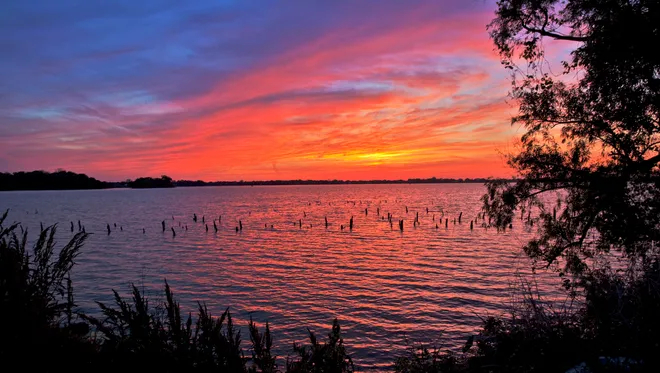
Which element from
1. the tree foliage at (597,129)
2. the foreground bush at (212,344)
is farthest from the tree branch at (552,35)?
the foreground bush at (212,344)

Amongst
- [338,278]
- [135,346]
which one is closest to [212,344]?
[135,346]

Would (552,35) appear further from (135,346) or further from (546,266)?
(135,346)

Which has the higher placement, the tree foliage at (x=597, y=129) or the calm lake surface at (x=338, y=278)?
the tree foliage at (x=597, y=129)

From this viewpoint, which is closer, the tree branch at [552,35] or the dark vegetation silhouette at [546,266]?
the dark vegetation silhouette at [546,266]

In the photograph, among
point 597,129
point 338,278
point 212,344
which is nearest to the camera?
point 212,344

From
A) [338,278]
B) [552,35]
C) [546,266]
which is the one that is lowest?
[338,278]

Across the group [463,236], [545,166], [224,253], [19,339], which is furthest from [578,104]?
[463,236]

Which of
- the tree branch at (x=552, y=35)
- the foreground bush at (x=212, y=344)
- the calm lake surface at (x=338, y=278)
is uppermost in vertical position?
the tree branch at (x=552, y=35)

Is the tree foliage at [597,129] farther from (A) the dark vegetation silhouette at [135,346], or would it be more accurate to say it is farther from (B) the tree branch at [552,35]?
(A) the dark vegetation silhouette at [135,346]

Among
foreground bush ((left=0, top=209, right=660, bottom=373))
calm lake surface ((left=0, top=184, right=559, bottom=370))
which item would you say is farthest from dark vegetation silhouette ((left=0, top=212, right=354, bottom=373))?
calm lake surface ((left=0, top=184, right=559, bottom=370))

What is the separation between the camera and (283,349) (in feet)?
43.5

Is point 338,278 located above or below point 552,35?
below

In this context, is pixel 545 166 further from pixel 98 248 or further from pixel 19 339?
pixel 98 248

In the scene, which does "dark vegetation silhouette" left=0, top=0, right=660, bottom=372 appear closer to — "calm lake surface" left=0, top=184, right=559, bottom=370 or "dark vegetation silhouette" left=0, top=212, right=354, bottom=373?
"dark vegetation silhouette" left=0, top=212, right=354, bottom=373
